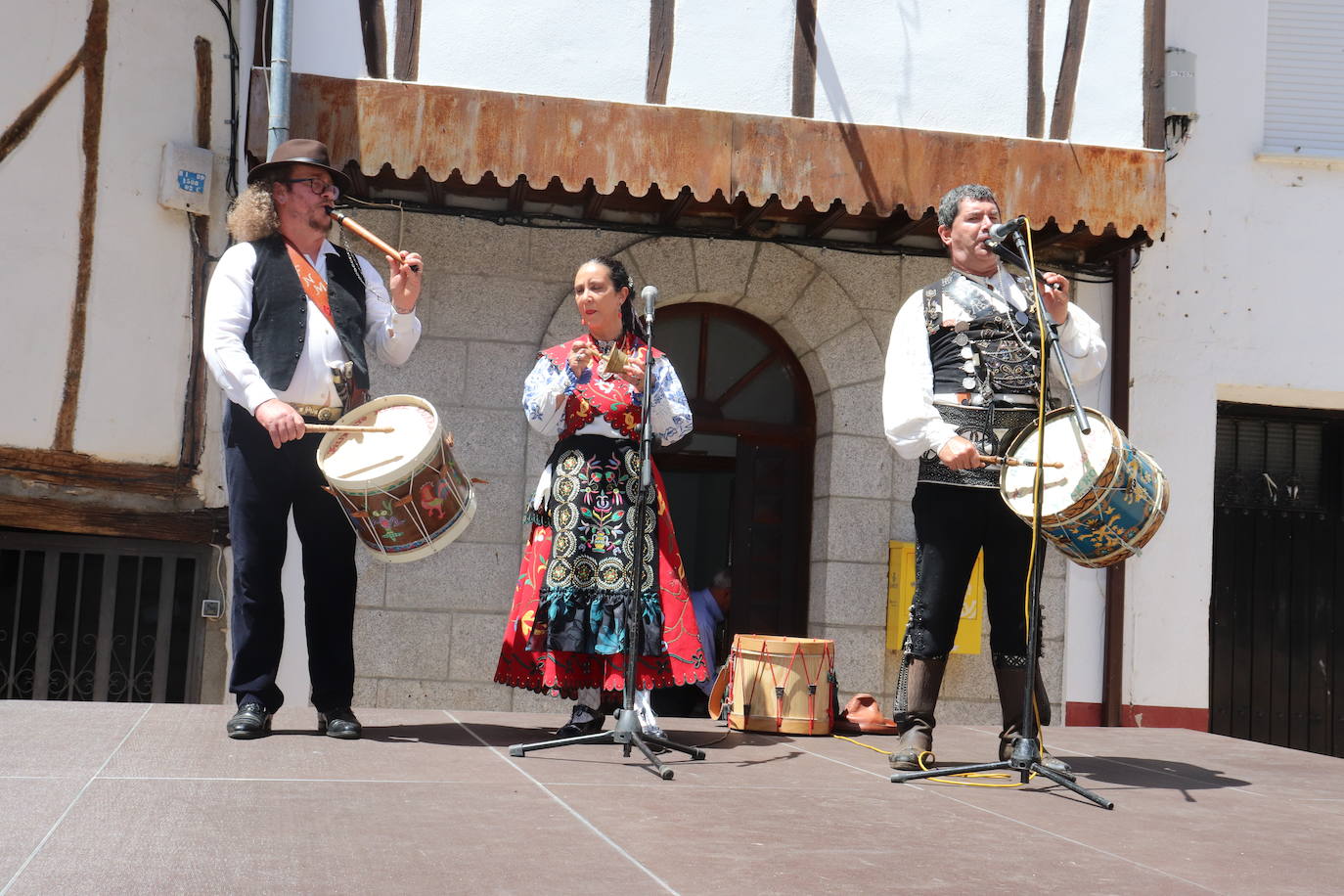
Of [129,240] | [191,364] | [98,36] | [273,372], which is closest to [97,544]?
[191,364]

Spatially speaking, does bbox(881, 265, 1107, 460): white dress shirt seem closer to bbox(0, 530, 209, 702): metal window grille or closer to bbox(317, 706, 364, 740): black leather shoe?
bbox(317, 706, 364, 740): black leather shoe

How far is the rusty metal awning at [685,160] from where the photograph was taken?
6.46m

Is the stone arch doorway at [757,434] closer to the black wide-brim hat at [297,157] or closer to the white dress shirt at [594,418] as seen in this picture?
the white dress shirt at [594,418]

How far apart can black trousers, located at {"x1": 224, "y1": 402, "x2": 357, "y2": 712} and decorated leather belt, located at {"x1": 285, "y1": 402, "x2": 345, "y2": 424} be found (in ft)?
0.44

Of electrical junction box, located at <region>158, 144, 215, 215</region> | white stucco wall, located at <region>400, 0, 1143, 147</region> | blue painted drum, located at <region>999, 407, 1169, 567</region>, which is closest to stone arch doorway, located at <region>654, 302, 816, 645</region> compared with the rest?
white stucco wall, located at <region>400, 0, 1143, 147</region>

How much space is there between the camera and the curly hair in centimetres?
428

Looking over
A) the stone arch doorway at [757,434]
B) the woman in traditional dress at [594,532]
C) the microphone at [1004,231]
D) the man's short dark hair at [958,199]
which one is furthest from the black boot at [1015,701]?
the stone arch doorway at [757,434]

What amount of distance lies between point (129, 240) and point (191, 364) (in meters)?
0.72

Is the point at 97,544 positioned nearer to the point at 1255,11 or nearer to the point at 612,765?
the point at 612,765

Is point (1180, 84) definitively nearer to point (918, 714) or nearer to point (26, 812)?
point (918, 714)

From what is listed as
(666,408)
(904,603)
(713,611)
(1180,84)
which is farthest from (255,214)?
(1180,84)

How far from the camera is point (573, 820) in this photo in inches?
122

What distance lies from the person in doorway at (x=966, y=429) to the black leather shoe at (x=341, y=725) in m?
1.72

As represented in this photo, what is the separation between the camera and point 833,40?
7184 millimetres
